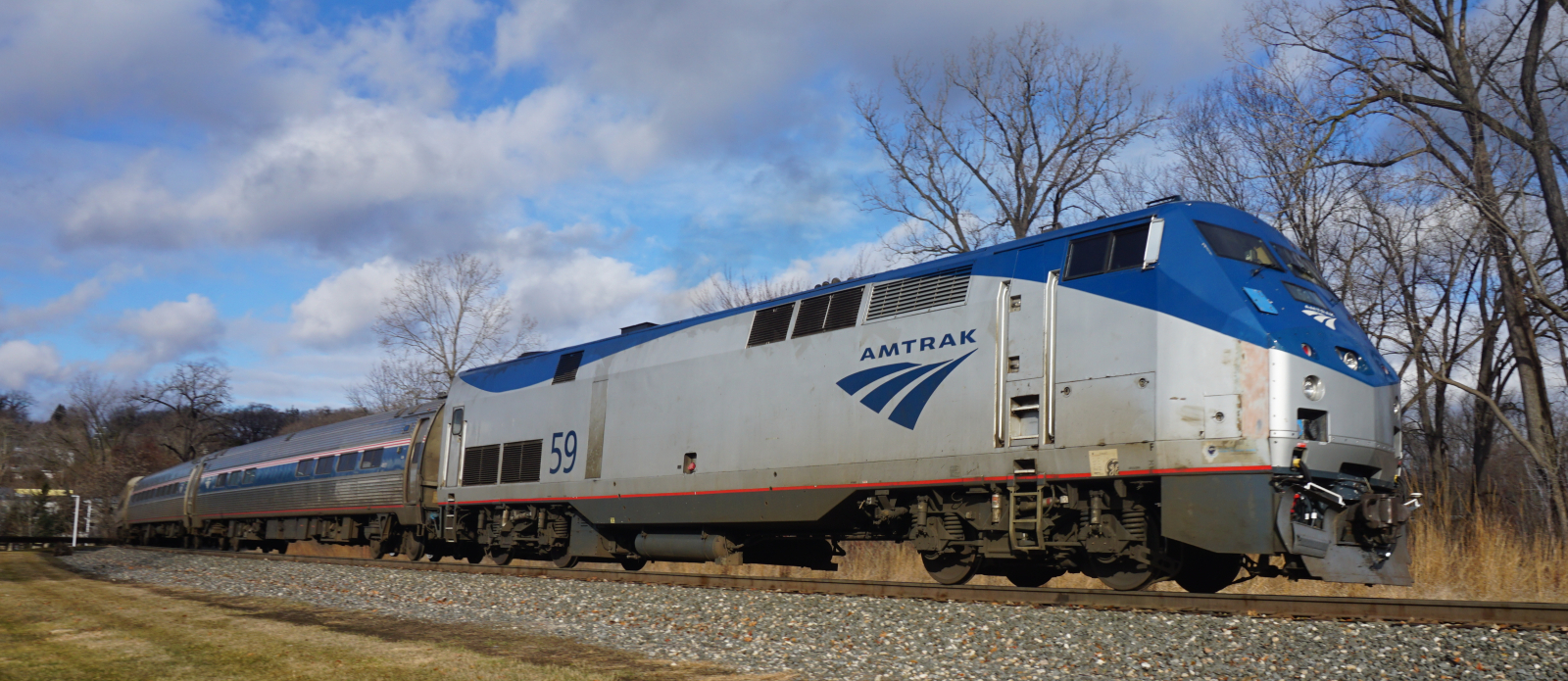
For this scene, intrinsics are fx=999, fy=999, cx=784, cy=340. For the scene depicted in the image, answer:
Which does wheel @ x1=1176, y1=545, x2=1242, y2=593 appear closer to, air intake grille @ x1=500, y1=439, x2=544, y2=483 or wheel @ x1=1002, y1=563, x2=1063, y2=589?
wheel @ x1=1002, y1=563, x2=1063, y2=589

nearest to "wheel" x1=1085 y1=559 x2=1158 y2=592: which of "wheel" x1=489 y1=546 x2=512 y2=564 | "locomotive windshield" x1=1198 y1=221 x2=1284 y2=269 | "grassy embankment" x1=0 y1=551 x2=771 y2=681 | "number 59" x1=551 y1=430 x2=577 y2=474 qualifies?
"locomotive windshield" x1=1198 y1=221 x2=1284 y2=269

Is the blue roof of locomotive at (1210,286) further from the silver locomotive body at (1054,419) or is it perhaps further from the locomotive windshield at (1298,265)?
the locomotive windshield at (1298,265)

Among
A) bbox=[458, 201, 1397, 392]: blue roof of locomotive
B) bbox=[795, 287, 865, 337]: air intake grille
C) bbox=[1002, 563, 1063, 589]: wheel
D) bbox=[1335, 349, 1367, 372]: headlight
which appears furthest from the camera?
bbox=[795, 287, 865, 337]: air intake grille

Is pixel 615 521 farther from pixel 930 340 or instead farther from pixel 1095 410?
pixel 1095 410

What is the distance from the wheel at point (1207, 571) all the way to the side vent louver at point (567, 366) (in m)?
10.7

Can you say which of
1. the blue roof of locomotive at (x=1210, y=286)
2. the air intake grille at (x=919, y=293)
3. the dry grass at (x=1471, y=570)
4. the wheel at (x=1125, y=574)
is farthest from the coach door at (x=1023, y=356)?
the dry grass at (x=1471, y=570)

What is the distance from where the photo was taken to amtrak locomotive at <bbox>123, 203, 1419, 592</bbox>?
29.0ft

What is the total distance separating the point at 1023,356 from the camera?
10.4 meters

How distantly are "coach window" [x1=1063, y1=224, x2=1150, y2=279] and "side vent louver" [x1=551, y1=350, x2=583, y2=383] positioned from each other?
972 cm

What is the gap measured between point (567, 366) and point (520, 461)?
2.06 meters

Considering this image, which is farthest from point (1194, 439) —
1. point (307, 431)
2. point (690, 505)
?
point (307, 431)

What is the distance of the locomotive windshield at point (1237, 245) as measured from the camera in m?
9.67

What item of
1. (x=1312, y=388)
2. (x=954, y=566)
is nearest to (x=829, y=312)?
(x=954, y=566)

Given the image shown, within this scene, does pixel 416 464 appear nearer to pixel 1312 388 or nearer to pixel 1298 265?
pixel 1298 265
